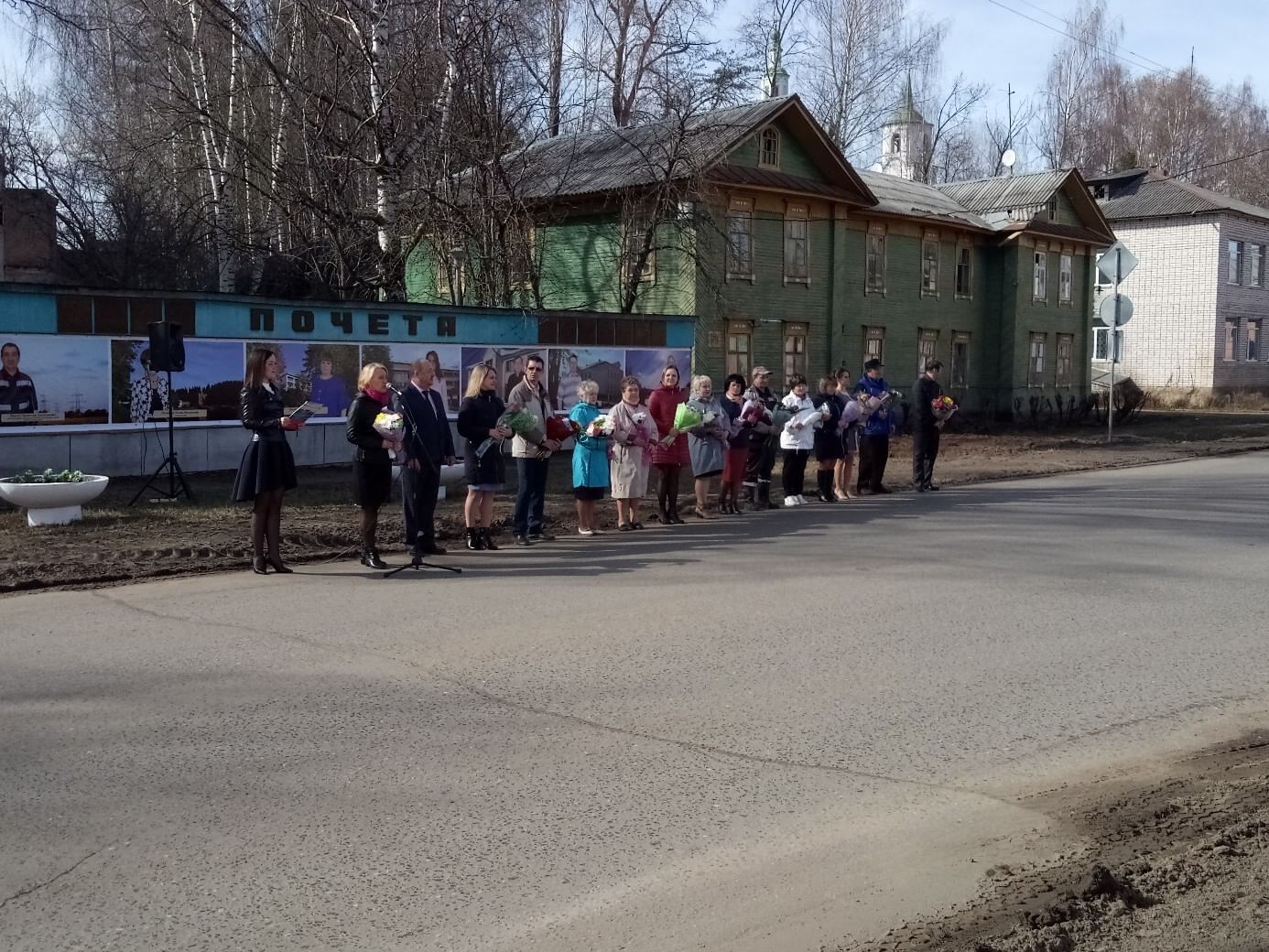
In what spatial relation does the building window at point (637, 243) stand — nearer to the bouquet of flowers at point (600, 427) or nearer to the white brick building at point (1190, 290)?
the bouquet of flowers at point (600, 427)

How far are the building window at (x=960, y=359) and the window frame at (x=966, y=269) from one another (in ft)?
4.13

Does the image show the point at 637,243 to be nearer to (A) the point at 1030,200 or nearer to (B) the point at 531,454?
(B) the point at 531,454

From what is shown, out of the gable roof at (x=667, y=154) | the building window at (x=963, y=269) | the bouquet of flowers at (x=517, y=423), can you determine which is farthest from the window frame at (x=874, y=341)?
the bouquet of flowers at (x=517, y=423)

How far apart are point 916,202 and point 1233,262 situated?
65.8ft

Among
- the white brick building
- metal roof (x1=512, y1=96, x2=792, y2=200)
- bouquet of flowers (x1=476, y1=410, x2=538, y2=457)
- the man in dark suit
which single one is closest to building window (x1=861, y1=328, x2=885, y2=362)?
metal roof (x1=512, y1=96, x2=792, y2=200)

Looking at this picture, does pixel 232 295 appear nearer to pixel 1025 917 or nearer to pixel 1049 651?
pixel 1049 651

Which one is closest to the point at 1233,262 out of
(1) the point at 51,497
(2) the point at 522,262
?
(2) the point at 522,262

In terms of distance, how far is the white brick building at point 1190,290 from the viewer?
50875mm

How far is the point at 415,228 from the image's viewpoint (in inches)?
974

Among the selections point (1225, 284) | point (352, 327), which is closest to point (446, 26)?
point (352, 327)

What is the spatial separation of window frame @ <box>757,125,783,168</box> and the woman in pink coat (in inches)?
738

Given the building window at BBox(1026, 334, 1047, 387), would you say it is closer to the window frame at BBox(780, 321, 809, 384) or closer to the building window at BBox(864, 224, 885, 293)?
the building window at BBox(864, 224, 885, 293)

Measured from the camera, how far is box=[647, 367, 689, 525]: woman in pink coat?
14.4 meters

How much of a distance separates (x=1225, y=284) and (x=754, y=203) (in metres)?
28.4
